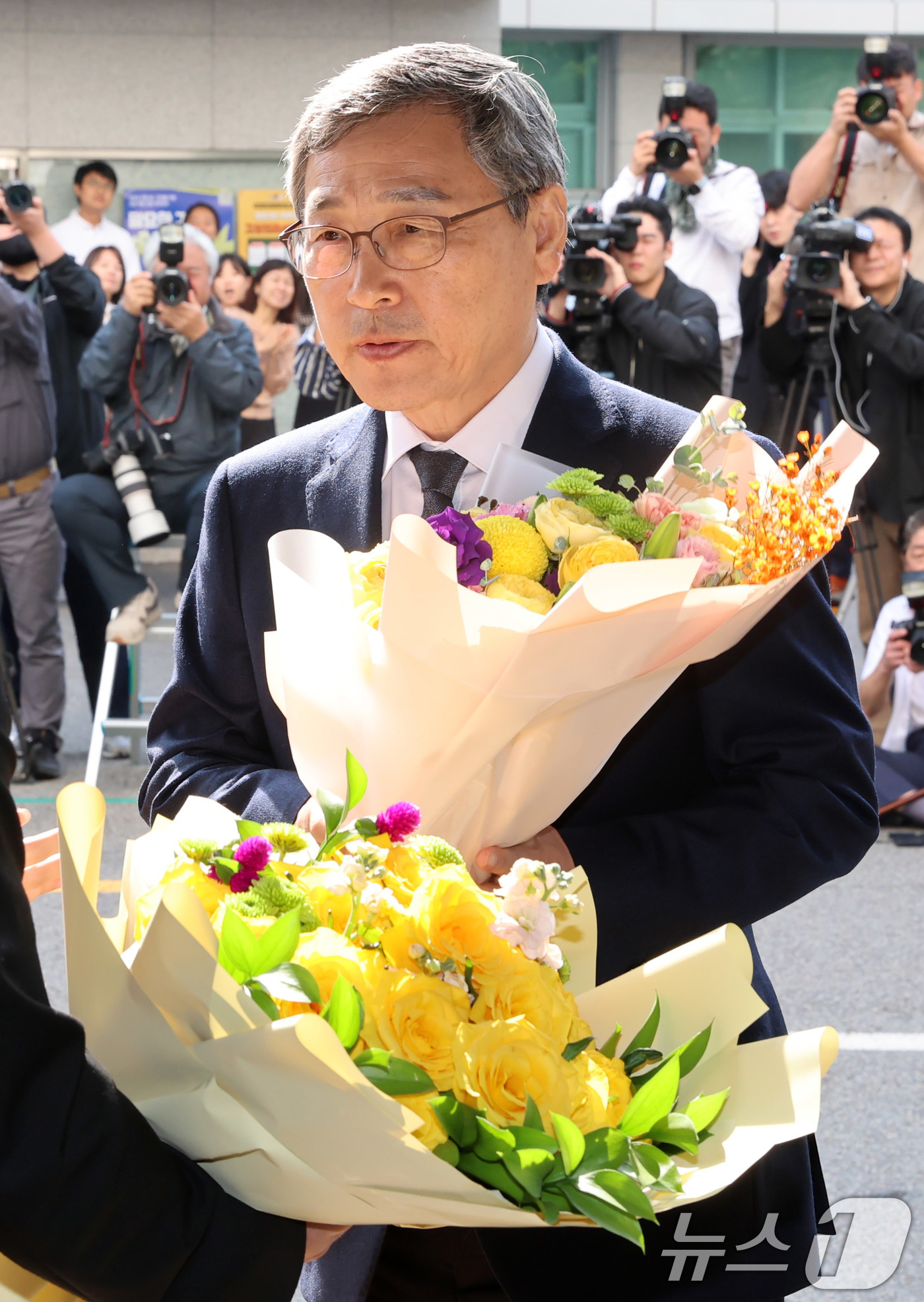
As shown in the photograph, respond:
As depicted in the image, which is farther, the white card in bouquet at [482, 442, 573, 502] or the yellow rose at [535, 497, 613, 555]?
the white card in bouquet at [482, 442, 573, 502]

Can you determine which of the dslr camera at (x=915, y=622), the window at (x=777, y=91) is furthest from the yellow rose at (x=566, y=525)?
the window at (x=777, y=91)

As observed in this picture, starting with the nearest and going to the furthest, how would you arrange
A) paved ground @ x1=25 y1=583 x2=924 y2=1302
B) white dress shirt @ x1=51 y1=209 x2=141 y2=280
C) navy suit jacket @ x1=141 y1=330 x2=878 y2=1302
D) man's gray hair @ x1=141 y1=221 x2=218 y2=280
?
navy suit jacket @ x1=141 y1=330 x2=878 y2=1302 → paved ground @ x1=25 y1=583 x2=924 y2=1302 → man's gray hair @ x1=141 y1=221 x2=218 y2=280 → white dress shirt @ x1=51 y1=209 x2=141 y2=280

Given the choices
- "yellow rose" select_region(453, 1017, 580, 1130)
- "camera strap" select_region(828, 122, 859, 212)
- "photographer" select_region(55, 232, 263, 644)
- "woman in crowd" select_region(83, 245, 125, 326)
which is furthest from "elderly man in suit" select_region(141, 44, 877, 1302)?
"woman in crowd" select_region(83, 245, 125, 326)

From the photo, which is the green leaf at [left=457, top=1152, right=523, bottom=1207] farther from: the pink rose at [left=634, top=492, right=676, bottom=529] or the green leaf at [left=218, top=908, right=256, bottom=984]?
the pink rose at [left=634, top=492, right=676, bottom=529]

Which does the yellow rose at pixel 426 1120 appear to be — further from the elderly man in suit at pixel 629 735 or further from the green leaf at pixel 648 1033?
the elderly man in suit at pixel 629 735

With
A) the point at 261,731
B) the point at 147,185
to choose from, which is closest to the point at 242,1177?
the point at 261,731

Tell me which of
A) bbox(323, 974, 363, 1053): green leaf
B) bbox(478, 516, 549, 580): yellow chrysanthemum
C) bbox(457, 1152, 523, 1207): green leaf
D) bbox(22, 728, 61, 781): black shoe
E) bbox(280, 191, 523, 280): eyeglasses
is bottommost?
bbox(22, 728, 61, 781): black shoe

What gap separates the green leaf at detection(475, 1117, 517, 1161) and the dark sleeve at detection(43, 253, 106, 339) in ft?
19.6

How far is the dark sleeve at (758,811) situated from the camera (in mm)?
1403

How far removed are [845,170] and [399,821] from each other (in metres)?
6.20

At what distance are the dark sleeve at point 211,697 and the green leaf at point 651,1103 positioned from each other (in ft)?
2.18

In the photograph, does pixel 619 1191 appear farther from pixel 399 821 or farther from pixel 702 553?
pixel 702 553

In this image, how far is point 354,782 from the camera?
1.14 meters

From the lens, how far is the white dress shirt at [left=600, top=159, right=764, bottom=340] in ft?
21.5
